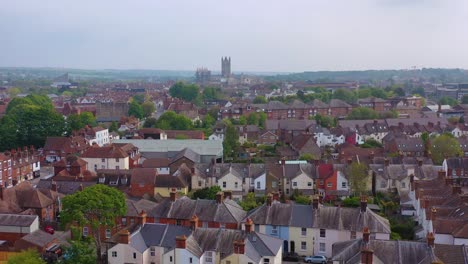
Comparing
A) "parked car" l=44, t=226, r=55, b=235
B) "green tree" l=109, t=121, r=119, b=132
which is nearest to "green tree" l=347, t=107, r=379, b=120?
"green tree" l=109, t=121, r=119, b=132

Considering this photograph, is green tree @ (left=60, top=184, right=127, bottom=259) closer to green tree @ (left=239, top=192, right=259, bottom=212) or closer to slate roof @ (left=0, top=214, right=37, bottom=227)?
slate roof @ (left=0, top=214, right=37, bottom=227)

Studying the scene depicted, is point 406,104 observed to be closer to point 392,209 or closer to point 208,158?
point 208,158

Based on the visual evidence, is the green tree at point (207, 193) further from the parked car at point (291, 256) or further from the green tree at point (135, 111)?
the green tree at point (135, 111)

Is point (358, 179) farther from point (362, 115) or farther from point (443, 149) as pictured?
point (362, 115)

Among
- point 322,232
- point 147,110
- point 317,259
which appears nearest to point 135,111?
point 147,110

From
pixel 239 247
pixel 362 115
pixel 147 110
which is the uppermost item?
pixel 239 247

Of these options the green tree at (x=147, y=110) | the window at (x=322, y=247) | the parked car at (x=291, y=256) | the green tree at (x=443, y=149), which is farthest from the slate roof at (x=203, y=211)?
the green tree at (x=147, y=110)
